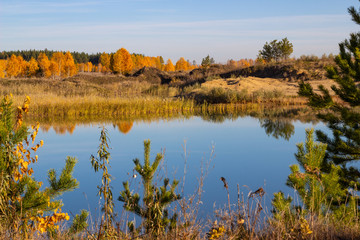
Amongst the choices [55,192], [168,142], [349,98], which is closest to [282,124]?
[168,142]

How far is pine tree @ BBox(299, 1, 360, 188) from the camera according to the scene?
7859mm

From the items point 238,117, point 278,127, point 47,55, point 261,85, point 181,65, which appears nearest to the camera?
point 278,127

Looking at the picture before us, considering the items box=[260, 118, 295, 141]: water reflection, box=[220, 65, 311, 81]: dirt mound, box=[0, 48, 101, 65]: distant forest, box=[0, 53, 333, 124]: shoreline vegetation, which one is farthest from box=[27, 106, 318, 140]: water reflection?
box=[0, 48, 101, 65]: distant forest

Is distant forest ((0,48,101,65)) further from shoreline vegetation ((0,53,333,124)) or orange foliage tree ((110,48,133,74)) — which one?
shoreline vegetation ((0,53,333,124))

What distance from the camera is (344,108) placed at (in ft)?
26.2

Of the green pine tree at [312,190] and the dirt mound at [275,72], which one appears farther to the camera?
the dirt mound at [275,72]

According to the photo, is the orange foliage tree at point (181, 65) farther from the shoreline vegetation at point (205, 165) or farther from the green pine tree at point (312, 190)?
the green pine tree at point (312, 190)

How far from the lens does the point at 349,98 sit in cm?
790

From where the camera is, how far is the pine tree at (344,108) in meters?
7.86

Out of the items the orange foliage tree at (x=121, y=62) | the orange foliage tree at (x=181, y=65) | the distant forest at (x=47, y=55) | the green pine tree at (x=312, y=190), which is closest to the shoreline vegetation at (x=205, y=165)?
the green pine tree at (x=312, y=190)

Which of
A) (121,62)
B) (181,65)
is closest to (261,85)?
(121,62)

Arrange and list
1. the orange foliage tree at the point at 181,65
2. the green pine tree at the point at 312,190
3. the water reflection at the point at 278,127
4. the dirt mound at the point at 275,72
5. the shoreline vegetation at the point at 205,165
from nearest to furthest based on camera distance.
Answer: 1. the shoreline vegetation at the point at 205,165
2. the green pine tree at the point at 312,190
3. the water reflection at the point at 278,127
4. the dirt mound at the point at 275,72
5. the orange foliage tree at the point at 181,65

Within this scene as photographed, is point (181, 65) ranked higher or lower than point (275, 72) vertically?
higher

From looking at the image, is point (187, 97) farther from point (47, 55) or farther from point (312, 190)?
point (47, 55)
